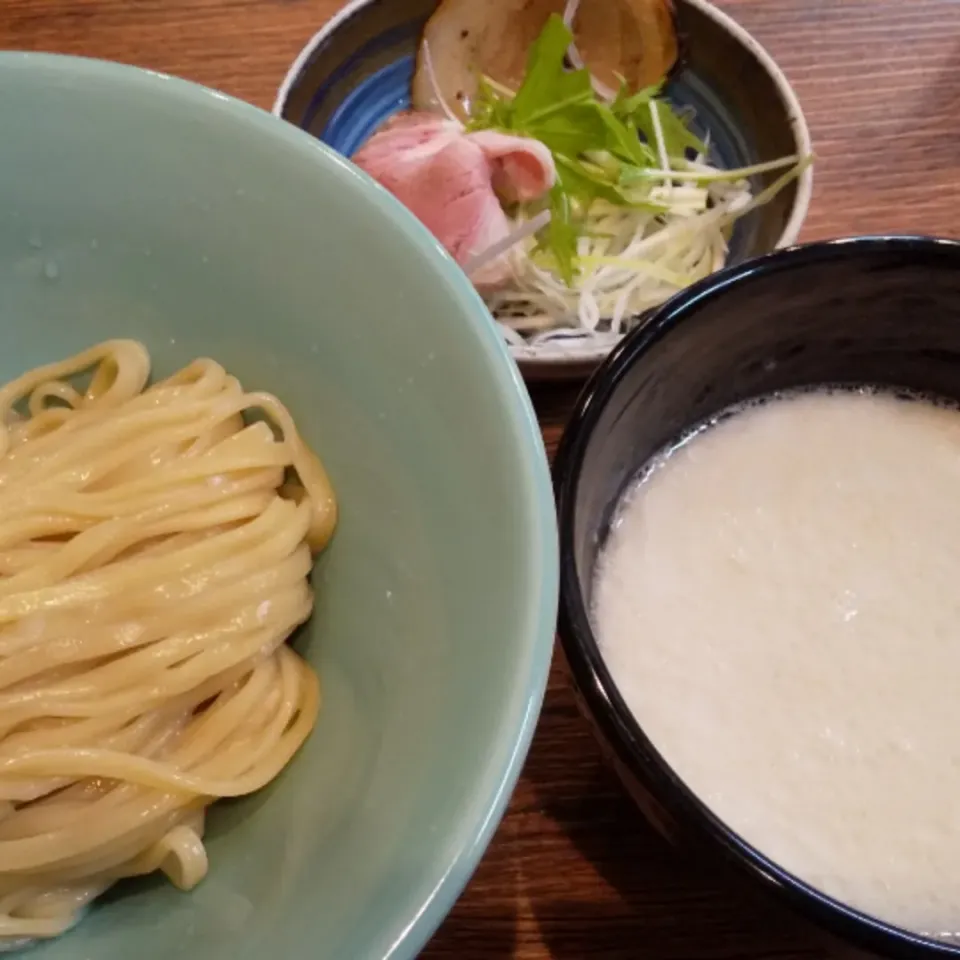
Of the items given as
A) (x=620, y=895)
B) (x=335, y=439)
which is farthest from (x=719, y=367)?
(x=620, y=895)

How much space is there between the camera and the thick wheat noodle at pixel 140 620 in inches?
27.7

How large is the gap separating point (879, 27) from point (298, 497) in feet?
4.01

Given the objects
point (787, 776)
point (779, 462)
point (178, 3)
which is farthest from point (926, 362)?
point (178, 3)

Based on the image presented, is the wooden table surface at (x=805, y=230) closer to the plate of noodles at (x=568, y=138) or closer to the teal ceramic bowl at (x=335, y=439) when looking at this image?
the plate of noodles at (x=568, y=138)

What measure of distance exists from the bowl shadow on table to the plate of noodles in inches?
19.6

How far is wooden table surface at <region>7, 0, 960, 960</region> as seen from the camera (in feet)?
2.77

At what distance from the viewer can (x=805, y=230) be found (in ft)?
4.35

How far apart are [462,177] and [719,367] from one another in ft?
1.46

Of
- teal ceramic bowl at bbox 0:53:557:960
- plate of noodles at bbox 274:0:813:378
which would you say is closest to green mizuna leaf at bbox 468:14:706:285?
plate of noodles at bbox 274:0:813:378

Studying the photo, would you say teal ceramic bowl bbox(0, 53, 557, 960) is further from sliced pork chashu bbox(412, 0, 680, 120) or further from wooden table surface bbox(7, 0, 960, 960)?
sliced pork chashu bbox(412, 0, 680, 120)

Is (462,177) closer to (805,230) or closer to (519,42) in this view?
(519,42)

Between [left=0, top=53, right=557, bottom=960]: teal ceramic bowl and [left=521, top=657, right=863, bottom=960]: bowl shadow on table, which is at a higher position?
[left=0, top=53, right=557, bottom=960]: teal ceramic bowl

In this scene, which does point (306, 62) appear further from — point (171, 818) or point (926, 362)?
point (171, 818)

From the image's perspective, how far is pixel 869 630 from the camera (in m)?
0.85
